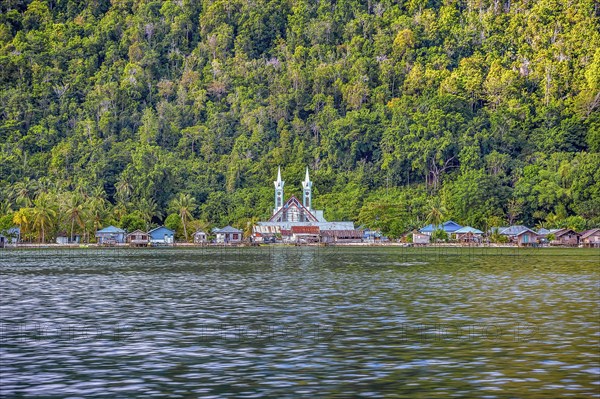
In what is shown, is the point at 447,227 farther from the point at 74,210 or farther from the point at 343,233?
the point at 74,210

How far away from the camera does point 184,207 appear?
572 feet

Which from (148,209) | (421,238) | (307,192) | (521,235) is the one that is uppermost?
(307,192)

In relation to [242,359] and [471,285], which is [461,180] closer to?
[471,285]

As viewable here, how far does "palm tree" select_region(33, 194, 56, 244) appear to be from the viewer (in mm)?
150875

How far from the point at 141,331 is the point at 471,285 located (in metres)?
28.5

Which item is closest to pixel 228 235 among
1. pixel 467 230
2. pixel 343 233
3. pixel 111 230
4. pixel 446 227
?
pixel 343 233

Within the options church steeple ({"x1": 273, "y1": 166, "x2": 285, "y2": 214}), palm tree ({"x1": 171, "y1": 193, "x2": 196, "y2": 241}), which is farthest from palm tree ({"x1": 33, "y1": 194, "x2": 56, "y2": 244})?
church steeple ({"x1": 273, "y1": 166, "x2": 285, "y2": 214})

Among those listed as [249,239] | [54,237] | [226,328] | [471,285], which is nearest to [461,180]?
[249,239]

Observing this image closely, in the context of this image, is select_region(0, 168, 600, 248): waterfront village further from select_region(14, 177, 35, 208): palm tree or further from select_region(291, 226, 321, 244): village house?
select_region(14, 177, 35, 208): palm tree

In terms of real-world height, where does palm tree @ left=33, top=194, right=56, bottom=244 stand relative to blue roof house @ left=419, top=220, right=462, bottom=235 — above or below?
above

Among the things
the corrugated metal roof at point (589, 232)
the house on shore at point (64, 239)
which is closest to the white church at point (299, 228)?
the house on shore at point (64, 239)

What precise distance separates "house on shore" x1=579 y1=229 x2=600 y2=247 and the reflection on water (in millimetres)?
103073

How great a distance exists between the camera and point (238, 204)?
641 feet

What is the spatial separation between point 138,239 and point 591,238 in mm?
84904
